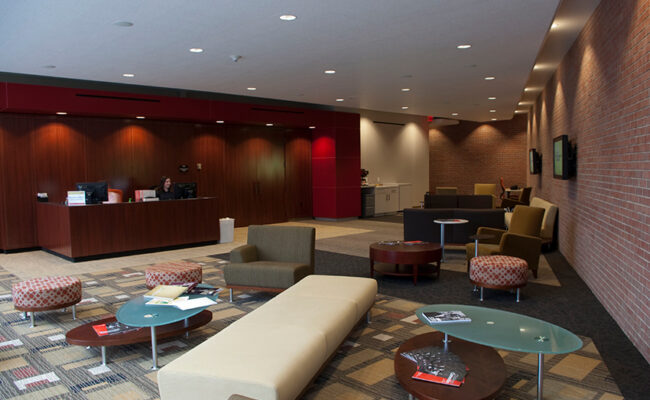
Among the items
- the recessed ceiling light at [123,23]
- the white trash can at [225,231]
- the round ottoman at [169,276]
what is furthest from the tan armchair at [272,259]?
the white trash can at [225,231]

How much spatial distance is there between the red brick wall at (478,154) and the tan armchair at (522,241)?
12.1 m

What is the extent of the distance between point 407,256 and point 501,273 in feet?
3.84

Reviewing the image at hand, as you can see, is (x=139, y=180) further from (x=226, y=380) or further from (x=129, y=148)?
(x=226, y=380)

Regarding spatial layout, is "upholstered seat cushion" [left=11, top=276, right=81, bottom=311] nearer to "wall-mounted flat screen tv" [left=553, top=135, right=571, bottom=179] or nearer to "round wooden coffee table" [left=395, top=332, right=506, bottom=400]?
"round wooden coffee table" [left=395, top=332, right=506, bottom=400]

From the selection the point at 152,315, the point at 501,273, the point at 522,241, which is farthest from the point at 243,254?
the point at 522,241

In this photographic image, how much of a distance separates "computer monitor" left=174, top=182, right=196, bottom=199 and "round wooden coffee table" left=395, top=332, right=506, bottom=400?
6940mm

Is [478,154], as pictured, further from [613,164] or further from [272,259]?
[272,259]

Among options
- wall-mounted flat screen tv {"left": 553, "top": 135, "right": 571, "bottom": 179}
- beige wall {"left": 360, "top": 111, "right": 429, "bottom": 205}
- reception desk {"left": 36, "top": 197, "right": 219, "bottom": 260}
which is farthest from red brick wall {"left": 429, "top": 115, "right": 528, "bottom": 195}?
reception desk {"left": 36, "top": 197, "right": 219, "bottom": 260}

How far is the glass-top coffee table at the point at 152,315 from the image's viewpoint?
365 cm

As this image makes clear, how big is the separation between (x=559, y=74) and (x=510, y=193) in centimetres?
783

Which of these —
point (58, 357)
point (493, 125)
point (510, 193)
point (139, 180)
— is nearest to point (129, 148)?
point (139, 180)

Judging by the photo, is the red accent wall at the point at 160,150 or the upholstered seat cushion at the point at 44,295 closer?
the upholstered seat cushion at the point at 44,295

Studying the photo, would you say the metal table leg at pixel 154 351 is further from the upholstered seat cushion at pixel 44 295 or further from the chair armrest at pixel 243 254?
the chair armrest at pixel 243 254

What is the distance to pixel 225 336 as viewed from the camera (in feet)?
10.4
